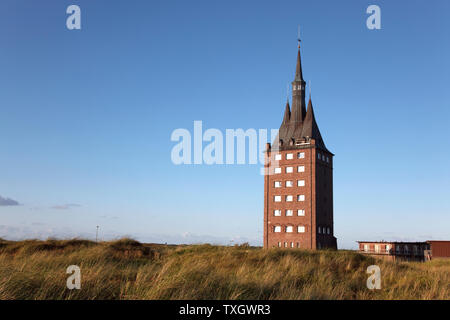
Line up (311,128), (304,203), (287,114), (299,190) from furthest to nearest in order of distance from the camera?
(287,114) → (311,128) → (299,190) → (304,203)

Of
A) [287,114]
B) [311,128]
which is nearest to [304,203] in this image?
[311,128]

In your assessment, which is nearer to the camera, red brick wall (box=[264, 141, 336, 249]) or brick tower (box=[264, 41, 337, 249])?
red brick wall (box=[264, 141, 336, 249])

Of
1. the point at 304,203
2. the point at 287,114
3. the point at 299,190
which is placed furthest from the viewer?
the point at 287,114

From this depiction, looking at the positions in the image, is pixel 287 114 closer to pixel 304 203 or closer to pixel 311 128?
pixel 311 128

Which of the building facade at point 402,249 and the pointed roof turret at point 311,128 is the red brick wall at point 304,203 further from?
the building facade at point 402,249

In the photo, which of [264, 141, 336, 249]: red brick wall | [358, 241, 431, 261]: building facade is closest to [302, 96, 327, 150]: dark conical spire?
[264, 141, 336, 249]: red brick wall

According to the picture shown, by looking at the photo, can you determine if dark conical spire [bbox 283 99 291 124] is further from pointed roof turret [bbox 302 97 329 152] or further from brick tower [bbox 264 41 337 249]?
pointed roof turret [bbox 302 97 329 152]

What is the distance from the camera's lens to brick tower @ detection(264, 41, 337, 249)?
58375 mm

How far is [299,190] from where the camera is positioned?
6009 centimetres

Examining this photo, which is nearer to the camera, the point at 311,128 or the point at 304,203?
the point at 304,203
